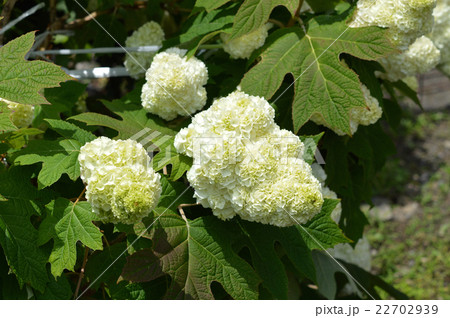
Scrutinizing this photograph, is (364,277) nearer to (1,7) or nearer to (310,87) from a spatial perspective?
(310,87)

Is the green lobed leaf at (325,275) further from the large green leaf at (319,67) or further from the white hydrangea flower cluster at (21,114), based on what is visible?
the white hydrangea flower cluster at (21,114)

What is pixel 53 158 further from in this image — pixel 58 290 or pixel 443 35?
pixel 443 35

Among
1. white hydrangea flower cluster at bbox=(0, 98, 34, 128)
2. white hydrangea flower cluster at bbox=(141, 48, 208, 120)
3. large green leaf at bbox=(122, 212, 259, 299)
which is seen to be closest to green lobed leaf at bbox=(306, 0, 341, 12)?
white hydrangea flower cluster at bbox=(141, 48, 208, 120)

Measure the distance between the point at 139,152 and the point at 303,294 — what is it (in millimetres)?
2030

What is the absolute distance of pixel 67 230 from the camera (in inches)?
63.5

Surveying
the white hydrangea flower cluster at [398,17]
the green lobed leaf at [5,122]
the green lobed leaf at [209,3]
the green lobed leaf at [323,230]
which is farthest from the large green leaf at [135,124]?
the white hydrangea flower cluster at [398,17]

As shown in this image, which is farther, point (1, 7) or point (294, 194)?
point (1, 7)

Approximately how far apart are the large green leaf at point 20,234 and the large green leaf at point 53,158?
3.9 inches

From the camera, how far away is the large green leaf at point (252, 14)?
1.92 meters

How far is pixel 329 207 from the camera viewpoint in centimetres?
176

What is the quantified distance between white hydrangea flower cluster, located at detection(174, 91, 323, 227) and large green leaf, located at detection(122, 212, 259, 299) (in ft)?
0.39

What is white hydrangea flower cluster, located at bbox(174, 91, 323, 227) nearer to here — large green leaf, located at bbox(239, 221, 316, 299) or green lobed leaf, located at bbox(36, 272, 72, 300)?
large green leaf, located at bbox(239, 221, 316, 299)

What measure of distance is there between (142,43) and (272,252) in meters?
1.37
